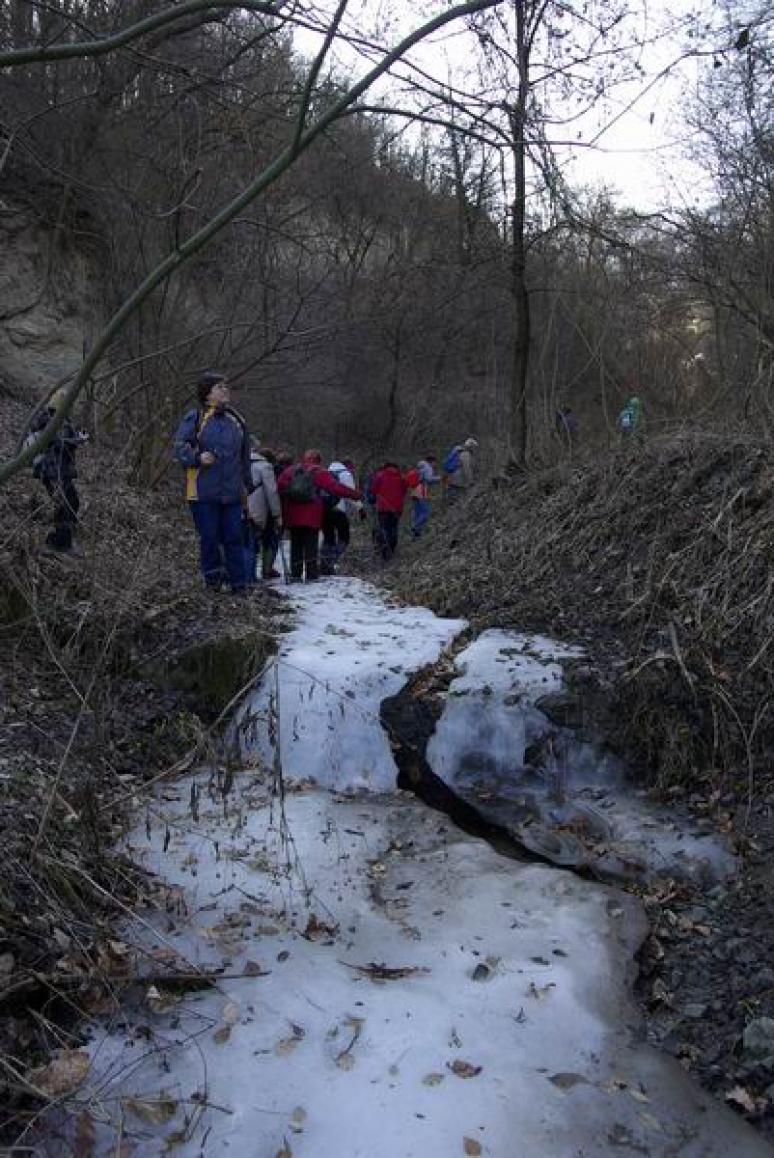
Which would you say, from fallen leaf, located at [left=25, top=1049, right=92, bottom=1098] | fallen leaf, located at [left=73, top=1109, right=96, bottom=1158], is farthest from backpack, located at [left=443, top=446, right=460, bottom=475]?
fallen leaf, located at [left=73, top=1109, right=96, bottom=1158]

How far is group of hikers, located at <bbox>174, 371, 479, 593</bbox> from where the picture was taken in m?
7.88

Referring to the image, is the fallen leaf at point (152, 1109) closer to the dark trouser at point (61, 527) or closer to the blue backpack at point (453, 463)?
the dark trouser at point (61, 527)

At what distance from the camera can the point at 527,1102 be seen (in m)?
3.51

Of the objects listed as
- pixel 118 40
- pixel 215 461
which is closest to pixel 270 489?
pixel 215 461

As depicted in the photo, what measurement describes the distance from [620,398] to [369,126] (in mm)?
6544

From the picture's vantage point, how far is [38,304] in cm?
1686

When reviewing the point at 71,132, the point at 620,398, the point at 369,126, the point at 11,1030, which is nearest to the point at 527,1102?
the point at 11,1030

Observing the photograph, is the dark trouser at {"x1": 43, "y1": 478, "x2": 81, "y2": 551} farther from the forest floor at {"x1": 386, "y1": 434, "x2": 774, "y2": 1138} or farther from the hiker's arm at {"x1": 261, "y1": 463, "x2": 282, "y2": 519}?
the forest floor at {"x1": 386, "y1": 434, "x2": 774, "y2": 1138}

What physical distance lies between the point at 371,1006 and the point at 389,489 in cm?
1003

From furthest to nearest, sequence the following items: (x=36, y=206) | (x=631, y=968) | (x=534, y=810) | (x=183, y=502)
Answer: (x=36, y=206) < (x=183, y=502) < (x=534, y=810) < (x=631, y=968)

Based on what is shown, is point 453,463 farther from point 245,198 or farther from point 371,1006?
point 245,198

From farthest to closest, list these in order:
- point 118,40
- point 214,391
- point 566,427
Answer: point 566,427 < point 214,391 < point 118,40

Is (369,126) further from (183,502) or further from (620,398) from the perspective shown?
(183,502)

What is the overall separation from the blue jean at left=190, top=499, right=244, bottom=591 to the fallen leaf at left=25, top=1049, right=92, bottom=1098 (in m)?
5.23
